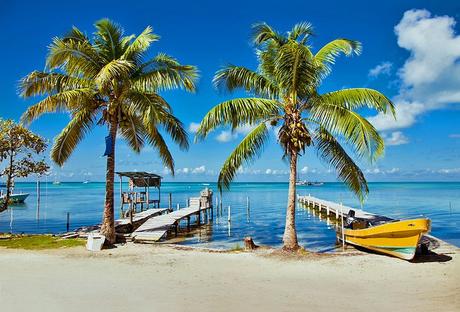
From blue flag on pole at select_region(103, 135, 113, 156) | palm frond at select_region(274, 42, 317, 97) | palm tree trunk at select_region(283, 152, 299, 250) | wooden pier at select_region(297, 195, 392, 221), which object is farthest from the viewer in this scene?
wooden pier at select_region(297, 195, 392, 221)

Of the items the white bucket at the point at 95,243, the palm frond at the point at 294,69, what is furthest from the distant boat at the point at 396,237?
the white bucket at the point at 95,243

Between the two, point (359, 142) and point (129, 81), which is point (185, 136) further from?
point (359, 142)

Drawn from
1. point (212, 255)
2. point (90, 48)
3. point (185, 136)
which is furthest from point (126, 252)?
point (90, 48)

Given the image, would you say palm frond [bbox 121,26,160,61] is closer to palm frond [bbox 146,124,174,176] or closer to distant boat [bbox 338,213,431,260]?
palm frond [bbox 146,124,174,176]

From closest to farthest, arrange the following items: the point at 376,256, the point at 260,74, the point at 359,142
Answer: the point at 359,142, the point at 376,256, the point at 260,74

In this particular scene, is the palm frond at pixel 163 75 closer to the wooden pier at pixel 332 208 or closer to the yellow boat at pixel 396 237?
the yellow boat at pixel 396 237

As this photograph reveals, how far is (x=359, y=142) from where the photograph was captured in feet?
40.5

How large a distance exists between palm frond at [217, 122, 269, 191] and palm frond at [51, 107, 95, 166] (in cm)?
600

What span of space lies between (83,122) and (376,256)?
12.1m

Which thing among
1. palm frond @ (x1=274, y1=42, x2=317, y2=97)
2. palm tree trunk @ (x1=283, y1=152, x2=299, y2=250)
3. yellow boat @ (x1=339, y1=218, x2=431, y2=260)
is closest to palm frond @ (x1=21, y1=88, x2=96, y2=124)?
palm frond @ (x1=274, y1=42, x2=317, y2=97)

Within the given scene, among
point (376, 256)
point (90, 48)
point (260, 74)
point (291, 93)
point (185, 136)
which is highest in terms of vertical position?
point (90, 48)

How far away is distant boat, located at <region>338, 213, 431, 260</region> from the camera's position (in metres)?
11.9

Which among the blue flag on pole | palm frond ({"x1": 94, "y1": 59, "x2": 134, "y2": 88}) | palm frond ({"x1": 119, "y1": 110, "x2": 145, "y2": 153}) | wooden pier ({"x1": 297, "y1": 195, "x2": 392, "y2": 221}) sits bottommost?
wooden pier ({"x1": 297, "y1": 195, "x2": 392, "y2": 221})

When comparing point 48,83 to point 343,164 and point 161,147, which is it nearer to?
point 161,147
